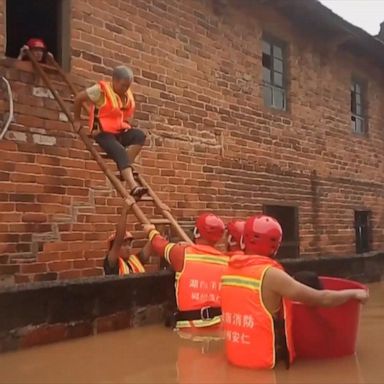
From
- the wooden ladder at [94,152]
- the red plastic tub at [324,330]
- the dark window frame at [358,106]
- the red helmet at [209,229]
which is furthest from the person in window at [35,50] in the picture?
the dark window frame at [358,106]

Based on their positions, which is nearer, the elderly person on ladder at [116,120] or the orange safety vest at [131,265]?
the elderly person on ladder at [116,120]

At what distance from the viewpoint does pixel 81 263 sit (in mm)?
7414

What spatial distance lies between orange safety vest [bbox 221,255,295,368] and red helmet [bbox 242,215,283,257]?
75 millimetres

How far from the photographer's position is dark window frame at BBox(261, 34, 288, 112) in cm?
1124

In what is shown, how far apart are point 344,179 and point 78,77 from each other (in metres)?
7.38

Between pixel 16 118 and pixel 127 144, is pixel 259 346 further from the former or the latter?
pixel 16 118

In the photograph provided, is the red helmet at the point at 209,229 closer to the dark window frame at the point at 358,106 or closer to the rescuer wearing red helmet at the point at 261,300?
the rescuer wearing red helmet at the point at 261,300

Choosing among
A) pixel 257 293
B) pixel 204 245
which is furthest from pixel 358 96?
pixel 257 293

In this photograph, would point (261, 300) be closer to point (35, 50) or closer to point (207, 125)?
point (35, 50)

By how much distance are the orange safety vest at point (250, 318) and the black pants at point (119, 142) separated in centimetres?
230

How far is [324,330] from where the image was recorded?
200 inches

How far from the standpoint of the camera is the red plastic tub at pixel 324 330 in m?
4.96

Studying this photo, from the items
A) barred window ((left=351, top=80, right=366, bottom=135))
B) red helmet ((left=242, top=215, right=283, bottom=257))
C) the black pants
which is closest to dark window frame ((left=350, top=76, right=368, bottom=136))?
barred window ((left=351, top=80, right=366, bottom=135))

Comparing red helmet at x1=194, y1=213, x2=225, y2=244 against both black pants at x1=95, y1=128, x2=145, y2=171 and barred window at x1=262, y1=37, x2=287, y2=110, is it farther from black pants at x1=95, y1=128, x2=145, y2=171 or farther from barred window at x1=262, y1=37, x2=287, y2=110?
barred window at x1=262, y1=37, x2=287, y2=110
